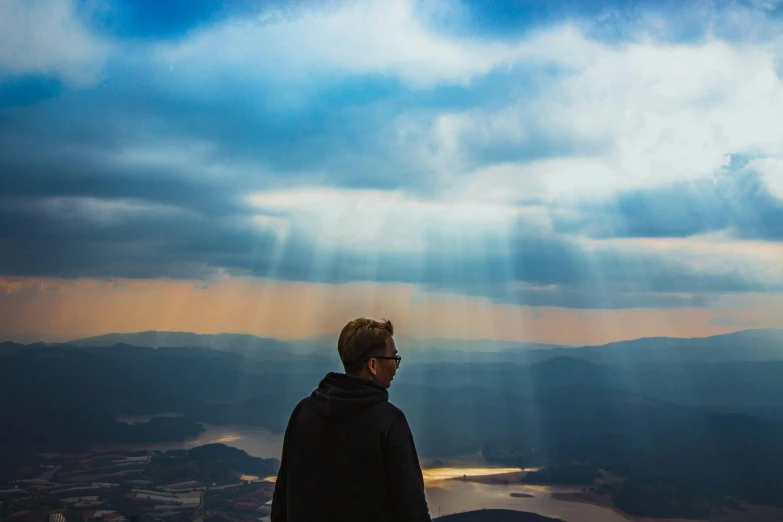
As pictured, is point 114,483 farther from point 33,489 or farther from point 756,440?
point 756,440

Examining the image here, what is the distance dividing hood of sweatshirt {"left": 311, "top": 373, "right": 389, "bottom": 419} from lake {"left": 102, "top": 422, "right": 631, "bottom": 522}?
40209 mm

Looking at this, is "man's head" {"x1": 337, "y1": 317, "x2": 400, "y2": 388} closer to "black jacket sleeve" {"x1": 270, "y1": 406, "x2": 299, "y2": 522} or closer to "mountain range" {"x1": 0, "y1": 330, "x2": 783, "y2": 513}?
"black jacket sleeve" {"x1": 270, "y1": 406, "x2": 299, "y2": 522}

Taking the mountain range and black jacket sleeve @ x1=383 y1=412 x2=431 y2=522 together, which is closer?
black jacket sleeve @ x1=383 y1=412 x2=431 y2=522

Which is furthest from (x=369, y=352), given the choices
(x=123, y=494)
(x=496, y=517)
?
(x=123, y=494)

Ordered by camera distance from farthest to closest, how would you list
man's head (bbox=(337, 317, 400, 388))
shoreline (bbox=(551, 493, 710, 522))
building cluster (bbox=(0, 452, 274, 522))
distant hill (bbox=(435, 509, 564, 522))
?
shoreline (bbox=(551, 493, 710, 522)) < building cluster (bbox=(0, 452, 274, 522)) < distant hill (bbox=(435, 509, 564, 522)) < man's head (bbox=(337, 317, 400, 388))

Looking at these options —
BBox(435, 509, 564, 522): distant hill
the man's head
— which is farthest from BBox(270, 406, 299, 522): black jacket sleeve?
BBox(435, 509, 564, 522): distant hill

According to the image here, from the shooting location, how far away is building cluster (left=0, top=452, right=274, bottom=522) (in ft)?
136

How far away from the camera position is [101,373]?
7675 cm

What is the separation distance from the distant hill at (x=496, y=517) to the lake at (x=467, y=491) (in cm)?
65

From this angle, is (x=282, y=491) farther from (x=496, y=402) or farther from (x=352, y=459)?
(x=496, y=402)

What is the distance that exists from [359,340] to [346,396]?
218 mm

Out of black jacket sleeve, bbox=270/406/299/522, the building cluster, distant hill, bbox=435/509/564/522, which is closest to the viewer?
black jacket sleeve, bbox=270/406/299/522

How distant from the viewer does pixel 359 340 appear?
264cm

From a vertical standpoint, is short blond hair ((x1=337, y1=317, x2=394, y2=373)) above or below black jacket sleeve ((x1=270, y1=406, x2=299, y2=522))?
above
